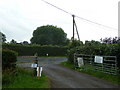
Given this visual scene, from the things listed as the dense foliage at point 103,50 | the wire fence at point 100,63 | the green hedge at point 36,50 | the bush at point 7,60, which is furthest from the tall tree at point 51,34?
the bush at point 7,60

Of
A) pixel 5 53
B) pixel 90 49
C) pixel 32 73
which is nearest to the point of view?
pixel 5 53

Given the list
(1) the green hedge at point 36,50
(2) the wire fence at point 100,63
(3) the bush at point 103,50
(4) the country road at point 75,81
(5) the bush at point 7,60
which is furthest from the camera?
(1) the green hedge at point 36,50

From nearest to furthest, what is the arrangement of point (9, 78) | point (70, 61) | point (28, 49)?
point (9, 78)
point (70, 61)
point (28, 49)

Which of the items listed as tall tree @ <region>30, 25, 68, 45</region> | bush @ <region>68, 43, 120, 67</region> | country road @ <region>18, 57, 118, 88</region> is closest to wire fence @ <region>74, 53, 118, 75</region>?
bush @ <region>68, 43, 120, 67</region>

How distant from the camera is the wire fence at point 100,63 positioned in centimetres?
1121

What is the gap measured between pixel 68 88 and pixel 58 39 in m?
61.0

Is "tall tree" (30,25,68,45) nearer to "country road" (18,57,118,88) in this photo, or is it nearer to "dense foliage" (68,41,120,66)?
"dense foliage" (68,41,120,66)

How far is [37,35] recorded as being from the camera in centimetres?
6806

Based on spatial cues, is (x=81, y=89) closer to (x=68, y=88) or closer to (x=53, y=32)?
(x=68, y=88)

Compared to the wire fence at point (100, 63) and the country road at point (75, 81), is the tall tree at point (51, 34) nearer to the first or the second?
the wire fence at point (100, 63)

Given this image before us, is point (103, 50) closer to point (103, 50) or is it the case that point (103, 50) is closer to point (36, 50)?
point (103, 50)

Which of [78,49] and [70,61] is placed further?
[70,61]

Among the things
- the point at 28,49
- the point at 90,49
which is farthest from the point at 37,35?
the point at 90,49

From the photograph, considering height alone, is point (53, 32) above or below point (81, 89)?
above
